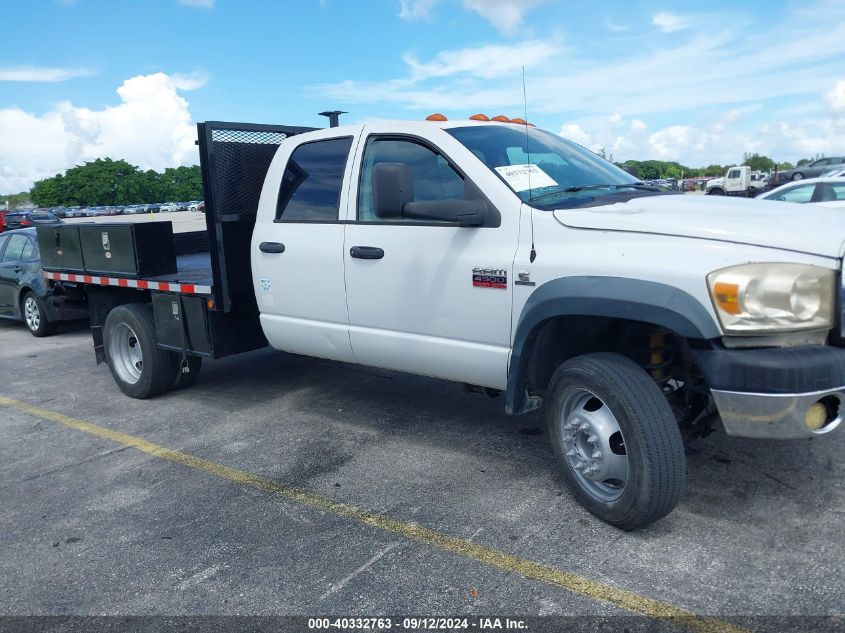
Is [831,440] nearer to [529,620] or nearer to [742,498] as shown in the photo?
[742,498]

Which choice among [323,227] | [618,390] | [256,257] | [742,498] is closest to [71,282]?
[256,257]

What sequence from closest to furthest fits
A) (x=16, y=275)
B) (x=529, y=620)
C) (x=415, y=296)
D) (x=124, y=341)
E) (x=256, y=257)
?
(x=529, y=620) < (x=415, y=296) < (x=256, y=257) < (x=124, y=341) < (x=16, y=275)

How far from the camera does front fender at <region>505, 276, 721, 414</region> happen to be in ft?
10.1

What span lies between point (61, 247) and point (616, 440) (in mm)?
5668

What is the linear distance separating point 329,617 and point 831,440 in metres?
3.32

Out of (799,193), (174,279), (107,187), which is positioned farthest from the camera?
(107,187)

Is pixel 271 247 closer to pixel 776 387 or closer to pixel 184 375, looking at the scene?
pixel 184 375

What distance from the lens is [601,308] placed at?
11.0 feet

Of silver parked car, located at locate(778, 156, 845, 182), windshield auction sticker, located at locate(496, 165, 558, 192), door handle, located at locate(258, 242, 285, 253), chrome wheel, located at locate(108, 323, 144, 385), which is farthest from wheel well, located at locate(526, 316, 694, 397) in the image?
silver parked car, located at locate(778, 156, 845, 182)

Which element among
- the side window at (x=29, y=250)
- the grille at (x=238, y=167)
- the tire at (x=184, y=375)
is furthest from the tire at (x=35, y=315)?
the grille at (x=238, y=167)

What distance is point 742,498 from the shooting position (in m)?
3.81

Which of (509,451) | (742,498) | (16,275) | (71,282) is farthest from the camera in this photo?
(16,275)

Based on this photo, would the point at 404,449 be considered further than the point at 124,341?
No

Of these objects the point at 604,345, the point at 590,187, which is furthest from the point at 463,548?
the point at 590,187
